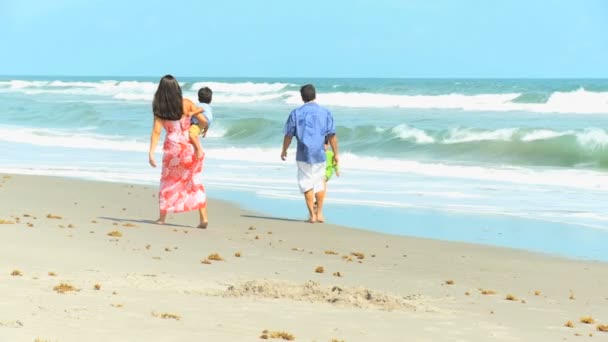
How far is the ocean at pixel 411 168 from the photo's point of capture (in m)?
12.0

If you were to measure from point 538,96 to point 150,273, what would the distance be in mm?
47595

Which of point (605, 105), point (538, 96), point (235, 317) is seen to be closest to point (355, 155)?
point (235, 317)

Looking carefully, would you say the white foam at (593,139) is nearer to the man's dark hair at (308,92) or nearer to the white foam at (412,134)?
the white foam at (412,134)

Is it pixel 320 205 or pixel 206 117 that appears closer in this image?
pixel 206 117

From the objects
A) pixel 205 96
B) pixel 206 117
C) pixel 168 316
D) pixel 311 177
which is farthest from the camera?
pixel 311 177

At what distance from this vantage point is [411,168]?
20.9 meters

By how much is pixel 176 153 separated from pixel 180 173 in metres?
0.23

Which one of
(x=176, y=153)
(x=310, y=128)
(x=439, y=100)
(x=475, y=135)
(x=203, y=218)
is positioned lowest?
(x=203, y=218)

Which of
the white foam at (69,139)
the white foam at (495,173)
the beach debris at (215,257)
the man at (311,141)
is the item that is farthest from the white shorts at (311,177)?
the white foam at (69,139)

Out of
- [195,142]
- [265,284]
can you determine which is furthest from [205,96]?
[265,284]

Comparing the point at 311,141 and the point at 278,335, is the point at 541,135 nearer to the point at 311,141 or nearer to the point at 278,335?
the point at 311,141

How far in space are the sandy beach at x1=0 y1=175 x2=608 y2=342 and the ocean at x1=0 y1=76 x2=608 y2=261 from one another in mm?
1330

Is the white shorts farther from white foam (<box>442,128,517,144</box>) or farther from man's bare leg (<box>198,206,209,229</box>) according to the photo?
white foam (<box>442,128,517,144</box>)

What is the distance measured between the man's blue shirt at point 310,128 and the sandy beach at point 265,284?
0.86 meters
